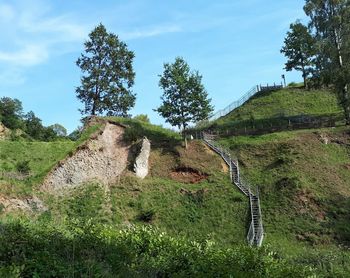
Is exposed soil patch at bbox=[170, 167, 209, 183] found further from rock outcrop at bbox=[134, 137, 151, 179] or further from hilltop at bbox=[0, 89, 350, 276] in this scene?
rock outcrop at bbox=[134, 137, 151, 179]

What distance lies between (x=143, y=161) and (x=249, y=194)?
1047cm

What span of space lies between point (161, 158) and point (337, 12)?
2461cm

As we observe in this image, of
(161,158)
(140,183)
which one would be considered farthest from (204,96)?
(140,183)

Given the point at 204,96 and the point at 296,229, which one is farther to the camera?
the point at 204,96

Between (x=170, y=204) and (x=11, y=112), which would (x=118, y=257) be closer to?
(x=170, y=204)

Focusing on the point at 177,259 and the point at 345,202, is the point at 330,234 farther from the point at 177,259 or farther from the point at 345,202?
the point at 177,259

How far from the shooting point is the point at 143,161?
4262 cm

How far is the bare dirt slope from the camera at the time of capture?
38.8 metres

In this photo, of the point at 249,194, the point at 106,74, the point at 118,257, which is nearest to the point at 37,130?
the point at 106,74

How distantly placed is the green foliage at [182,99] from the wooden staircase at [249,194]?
3.10m

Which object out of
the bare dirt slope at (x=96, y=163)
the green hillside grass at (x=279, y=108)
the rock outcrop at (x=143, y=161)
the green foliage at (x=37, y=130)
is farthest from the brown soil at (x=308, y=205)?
the green foliage at (x=37, y=130)

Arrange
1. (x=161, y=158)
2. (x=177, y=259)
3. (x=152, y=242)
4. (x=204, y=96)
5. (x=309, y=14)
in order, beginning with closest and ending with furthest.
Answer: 1. (x=177, y=259)
2. (x=152, y=242)
3. (x=161, y=158)
4. (x=204, y=96)
5. (x=309, y=14)

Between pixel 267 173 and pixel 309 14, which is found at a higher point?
pixel 309 14

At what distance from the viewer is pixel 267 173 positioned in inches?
1614
